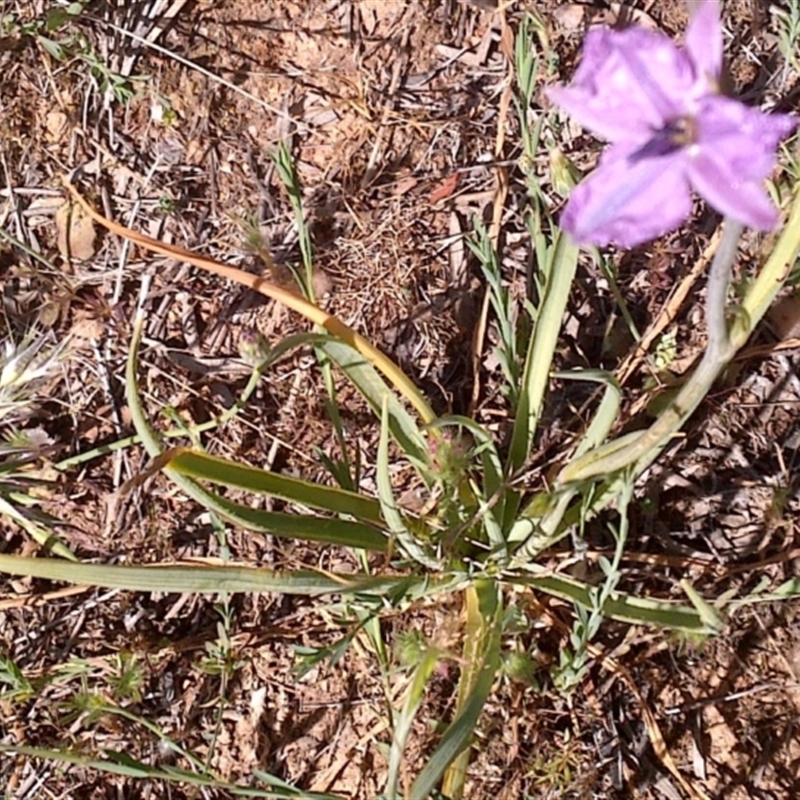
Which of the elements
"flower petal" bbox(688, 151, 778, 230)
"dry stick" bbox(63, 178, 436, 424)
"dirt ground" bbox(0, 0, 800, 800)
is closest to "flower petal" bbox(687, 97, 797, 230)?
"flower petal" bbox(688, 151, 778, 230)

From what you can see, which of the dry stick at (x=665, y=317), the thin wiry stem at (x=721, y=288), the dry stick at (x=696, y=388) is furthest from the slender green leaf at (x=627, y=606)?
the thin wiry stem at (x=721, y=288)

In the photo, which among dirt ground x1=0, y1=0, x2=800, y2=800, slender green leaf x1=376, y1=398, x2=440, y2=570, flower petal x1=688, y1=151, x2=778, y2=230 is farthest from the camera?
dirt ground x1=0, y1=0, x2=800, y2=800

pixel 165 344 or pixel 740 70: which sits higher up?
pixel 740 70

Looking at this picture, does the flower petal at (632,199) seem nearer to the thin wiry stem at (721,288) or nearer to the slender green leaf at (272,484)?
the thin wiry stem at (721,288)

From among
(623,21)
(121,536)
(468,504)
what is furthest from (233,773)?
(623,21)

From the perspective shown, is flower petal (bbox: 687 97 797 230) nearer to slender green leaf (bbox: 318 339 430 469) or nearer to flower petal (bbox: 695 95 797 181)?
flower petal (bbox: 695 95 797 181)

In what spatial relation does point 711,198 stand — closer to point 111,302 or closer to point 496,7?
point 496,7
